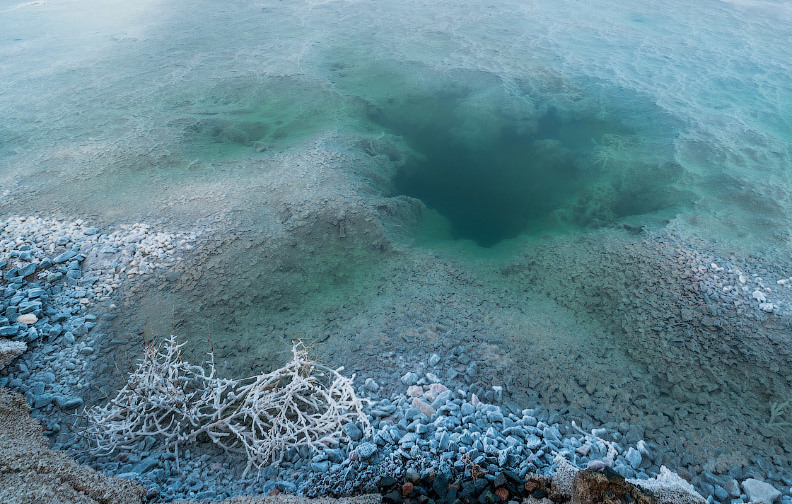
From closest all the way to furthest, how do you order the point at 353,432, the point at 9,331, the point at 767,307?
the point at 353,432, the point at 9,331, the point at 767,307

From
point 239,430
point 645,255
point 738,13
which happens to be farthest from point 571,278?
point 738,13

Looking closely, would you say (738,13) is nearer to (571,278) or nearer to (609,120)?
(609,120)

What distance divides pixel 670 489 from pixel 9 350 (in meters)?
3.60

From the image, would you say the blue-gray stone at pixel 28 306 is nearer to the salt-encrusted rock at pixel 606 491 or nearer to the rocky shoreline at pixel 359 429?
the rocky shoreline at pixel 359 429

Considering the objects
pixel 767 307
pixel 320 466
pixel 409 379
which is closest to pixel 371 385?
pixel 409 379

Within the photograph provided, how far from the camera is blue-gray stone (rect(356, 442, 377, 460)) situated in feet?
6.74

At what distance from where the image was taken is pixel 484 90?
20.3ft

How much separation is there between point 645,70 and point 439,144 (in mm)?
3641

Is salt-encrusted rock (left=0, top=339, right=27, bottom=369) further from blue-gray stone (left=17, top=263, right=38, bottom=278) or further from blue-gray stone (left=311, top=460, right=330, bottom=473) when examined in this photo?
blue-gray stone (left=311, top=460, right=330, bottom=473)

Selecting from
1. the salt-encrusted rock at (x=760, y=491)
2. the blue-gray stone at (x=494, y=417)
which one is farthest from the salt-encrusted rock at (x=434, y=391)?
the salt-encrusted rock at (x=760, y=491)

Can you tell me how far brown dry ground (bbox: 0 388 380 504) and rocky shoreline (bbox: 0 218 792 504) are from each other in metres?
0.09

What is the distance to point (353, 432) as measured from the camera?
2182 millimetres

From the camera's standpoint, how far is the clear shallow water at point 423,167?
300cm

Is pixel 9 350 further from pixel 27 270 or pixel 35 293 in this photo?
pixel 27 270
